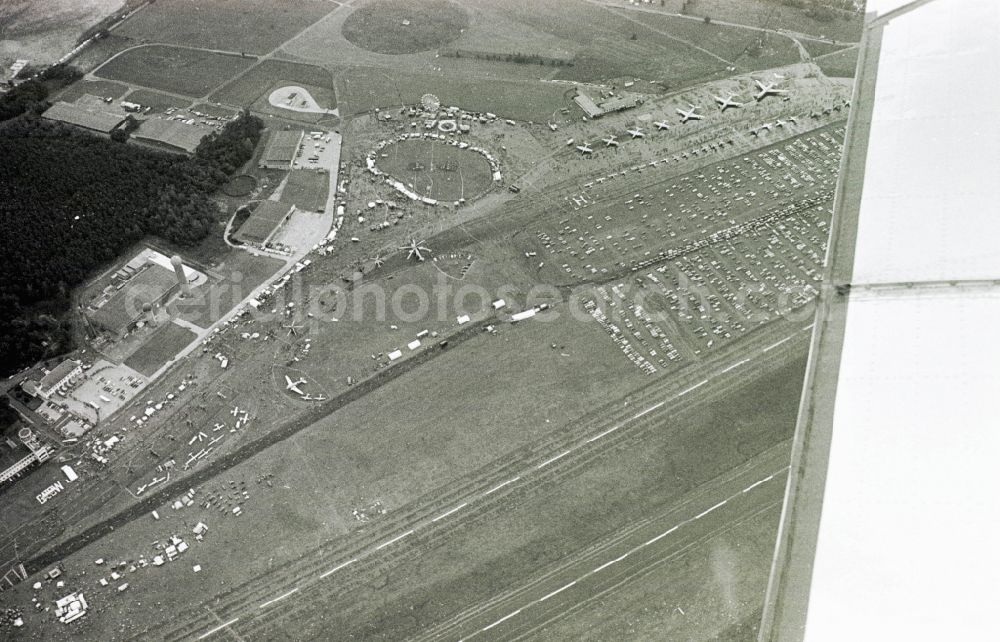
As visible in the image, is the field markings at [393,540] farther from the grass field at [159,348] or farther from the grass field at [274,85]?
the grass field at [274,85]

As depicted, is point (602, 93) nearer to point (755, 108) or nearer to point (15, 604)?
point (755, 108)

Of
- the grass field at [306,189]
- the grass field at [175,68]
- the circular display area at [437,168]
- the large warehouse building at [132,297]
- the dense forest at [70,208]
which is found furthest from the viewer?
the grass field at [175,68]

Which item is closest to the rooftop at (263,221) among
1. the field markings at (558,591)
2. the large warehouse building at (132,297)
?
the large warehouse building at (132,297)

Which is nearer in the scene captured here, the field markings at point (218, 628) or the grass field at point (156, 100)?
the field markings at point (218, 628)

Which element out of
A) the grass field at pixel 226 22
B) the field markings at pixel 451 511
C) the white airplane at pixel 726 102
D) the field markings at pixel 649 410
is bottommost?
the field markings at pixel 451 511

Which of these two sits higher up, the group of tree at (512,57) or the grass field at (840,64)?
the group of tree at (512,57)

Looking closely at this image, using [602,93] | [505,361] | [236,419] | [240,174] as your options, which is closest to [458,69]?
[602,93]

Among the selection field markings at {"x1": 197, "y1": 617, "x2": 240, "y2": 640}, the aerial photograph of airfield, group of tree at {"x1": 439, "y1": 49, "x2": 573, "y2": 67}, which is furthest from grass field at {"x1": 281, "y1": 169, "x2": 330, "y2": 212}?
field markings at {"x1": 197, "y1": 617, "x2": 240, "y2": 640}

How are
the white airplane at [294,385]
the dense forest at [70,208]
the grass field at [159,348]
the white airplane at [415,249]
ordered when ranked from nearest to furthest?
1. the white airplane at [294,385]
2. the grass field at [159,348]
3. the dense forest at [70,208]
4. the white airplane at [415,249]
